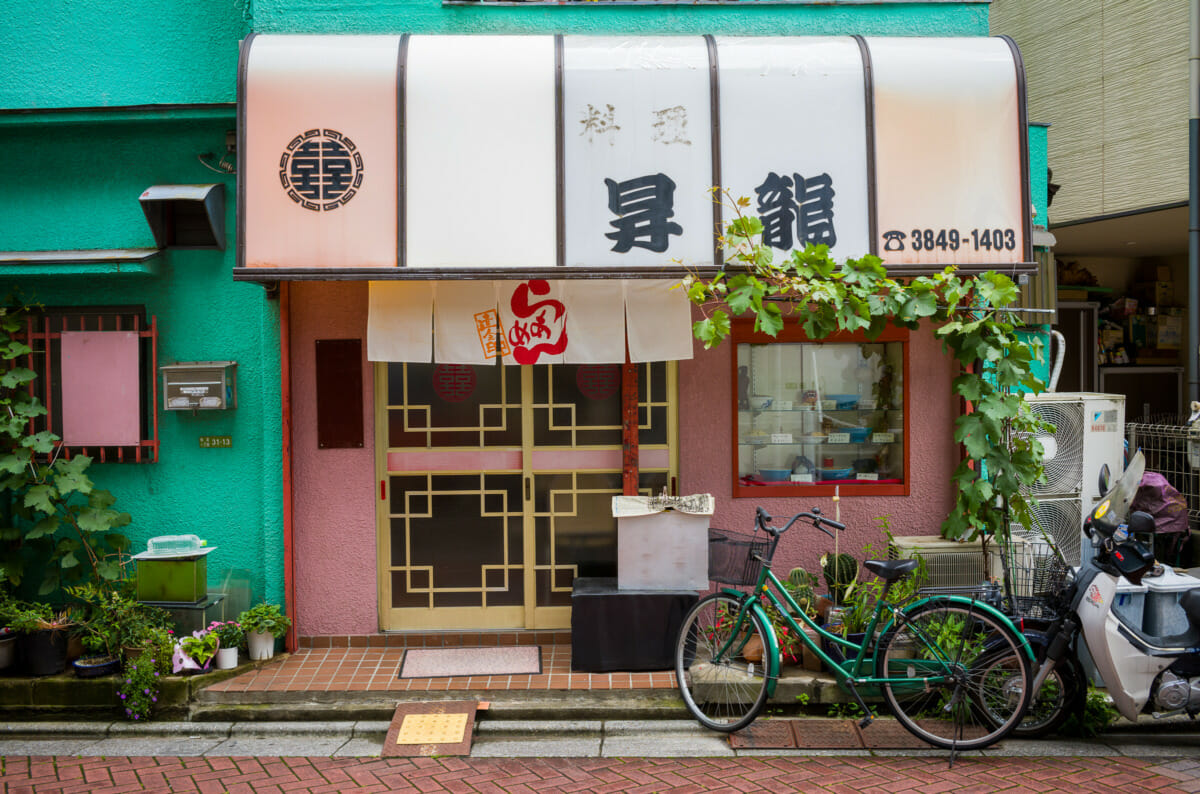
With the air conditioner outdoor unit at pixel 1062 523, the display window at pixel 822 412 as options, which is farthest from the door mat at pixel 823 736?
the air conditioner outdoor unit at pixel 1062 523

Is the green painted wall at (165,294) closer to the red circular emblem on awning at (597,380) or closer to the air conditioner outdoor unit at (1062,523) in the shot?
the red circular emblem on awning at (597,380)

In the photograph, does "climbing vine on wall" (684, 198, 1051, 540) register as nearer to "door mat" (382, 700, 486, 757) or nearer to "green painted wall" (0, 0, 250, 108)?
"door mat" (382, 700, 486, 757)

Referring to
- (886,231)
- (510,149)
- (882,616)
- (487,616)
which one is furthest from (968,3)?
(487,616)

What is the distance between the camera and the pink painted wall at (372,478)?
723cm

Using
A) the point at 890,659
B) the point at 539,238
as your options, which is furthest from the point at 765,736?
the point at 539,238

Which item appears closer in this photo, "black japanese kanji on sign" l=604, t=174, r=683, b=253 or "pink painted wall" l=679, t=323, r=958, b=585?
"black japanese kanji on sign" l=604, t=174, r=683, b=253

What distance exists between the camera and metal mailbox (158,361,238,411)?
22.7ft

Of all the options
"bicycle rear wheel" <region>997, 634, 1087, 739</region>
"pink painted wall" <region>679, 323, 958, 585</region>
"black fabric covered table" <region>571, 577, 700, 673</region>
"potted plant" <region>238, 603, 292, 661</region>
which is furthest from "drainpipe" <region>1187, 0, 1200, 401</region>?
"potted plant" <region>238, 603, 292, 661</region>

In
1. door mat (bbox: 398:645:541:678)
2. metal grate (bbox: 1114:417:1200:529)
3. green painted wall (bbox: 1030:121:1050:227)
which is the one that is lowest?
door mat (bbox: 398:645:541:678)

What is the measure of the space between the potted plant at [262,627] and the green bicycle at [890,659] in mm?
3333

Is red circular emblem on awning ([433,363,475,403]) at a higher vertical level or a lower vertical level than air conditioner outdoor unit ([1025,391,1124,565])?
higher

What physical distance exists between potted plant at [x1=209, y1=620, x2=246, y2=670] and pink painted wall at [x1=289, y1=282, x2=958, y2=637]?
59 cm

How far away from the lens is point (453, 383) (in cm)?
740

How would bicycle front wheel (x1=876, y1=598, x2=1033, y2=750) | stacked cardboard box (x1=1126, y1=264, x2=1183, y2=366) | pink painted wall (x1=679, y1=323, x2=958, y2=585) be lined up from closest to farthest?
bicycle front wheel (x1=876, y1=598, x2=1033, y2=750) < pink painted wall (x1=679, y1=323, x2=958, y2=585) < stacked cardboard box (x1=1126, y1=264, x2=1183, y2=366)
